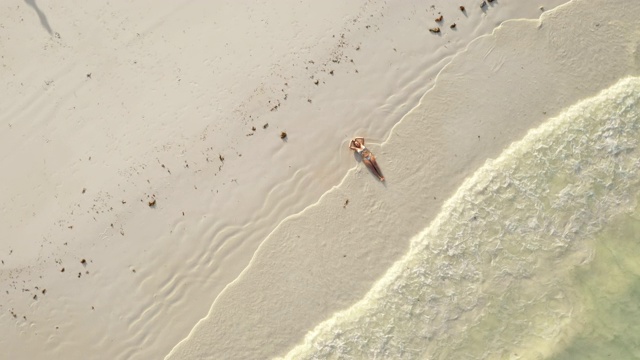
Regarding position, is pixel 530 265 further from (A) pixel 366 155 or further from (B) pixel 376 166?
(A) pixel 366 155

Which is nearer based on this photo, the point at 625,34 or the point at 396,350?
the point at 396,350

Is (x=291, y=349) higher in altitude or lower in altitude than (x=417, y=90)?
lower

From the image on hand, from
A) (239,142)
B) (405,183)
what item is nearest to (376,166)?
(405,183)

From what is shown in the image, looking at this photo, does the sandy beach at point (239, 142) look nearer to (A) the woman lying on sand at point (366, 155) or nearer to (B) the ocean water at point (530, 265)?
(A) the woman lying on sand at point (366, 155)

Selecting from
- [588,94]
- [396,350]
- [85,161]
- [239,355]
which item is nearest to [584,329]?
[396,350]

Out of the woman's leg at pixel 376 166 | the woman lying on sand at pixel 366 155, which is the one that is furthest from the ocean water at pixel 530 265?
the woman lying on sand at pixel 366 155

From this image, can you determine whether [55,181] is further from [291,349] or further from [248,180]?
[291,349]

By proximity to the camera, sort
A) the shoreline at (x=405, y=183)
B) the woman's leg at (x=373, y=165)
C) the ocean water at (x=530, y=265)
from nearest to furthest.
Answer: the ocean water at (x=530, y=265) < the shoreline at (x=405, y=183) < the woman's leg at (x=373, y=165)
